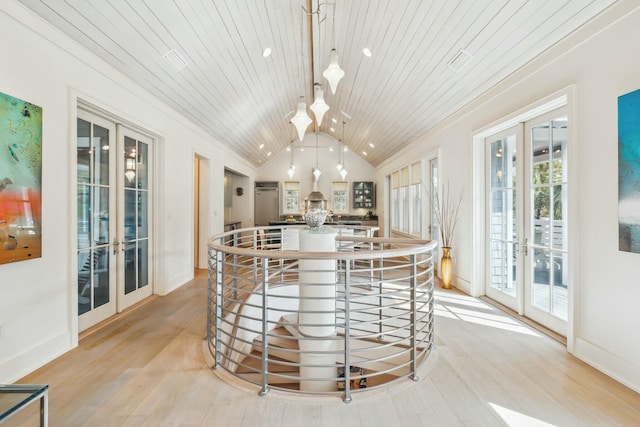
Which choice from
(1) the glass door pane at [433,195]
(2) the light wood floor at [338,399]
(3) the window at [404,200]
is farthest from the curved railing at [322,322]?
(3) the window at [404,200]

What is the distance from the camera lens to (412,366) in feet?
7.33

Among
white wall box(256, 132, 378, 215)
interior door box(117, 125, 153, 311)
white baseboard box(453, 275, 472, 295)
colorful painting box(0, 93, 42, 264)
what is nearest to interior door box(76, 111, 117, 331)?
interior door box(117, 125, 153, 311)

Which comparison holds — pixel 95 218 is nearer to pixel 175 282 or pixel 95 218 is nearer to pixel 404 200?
pixel 175 282

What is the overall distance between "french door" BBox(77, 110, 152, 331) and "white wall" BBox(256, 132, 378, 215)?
21.6ft

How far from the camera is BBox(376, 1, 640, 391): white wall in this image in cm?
210

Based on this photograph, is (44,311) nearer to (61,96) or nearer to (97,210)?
(97,210)

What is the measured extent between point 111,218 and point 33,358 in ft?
5.02

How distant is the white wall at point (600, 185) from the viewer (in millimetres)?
2100

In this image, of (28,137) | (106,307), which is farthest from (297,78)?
(106,307)

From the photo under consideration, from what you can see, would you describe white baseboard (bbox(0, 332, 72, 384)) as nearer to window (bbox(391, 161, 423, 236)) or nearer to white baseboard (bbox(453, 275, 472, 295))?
white baseboard (bbox(453, 275, 472, 295))

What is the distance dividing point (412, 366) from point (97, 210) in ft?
11.1

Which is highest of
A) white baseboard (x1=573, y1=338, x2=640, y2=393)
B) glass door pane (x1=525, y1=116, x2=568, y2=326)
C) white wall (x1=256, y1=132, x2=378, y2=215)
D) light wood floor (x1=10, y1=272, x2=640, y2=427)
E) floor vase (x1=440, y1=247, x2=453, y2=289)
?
white wall (x1=256, y1=132, x2=378, y2=215)

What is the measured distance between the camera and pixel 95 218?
3.16 metres

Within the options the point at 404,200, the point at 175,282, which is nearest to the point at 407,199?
the point at 404,200
